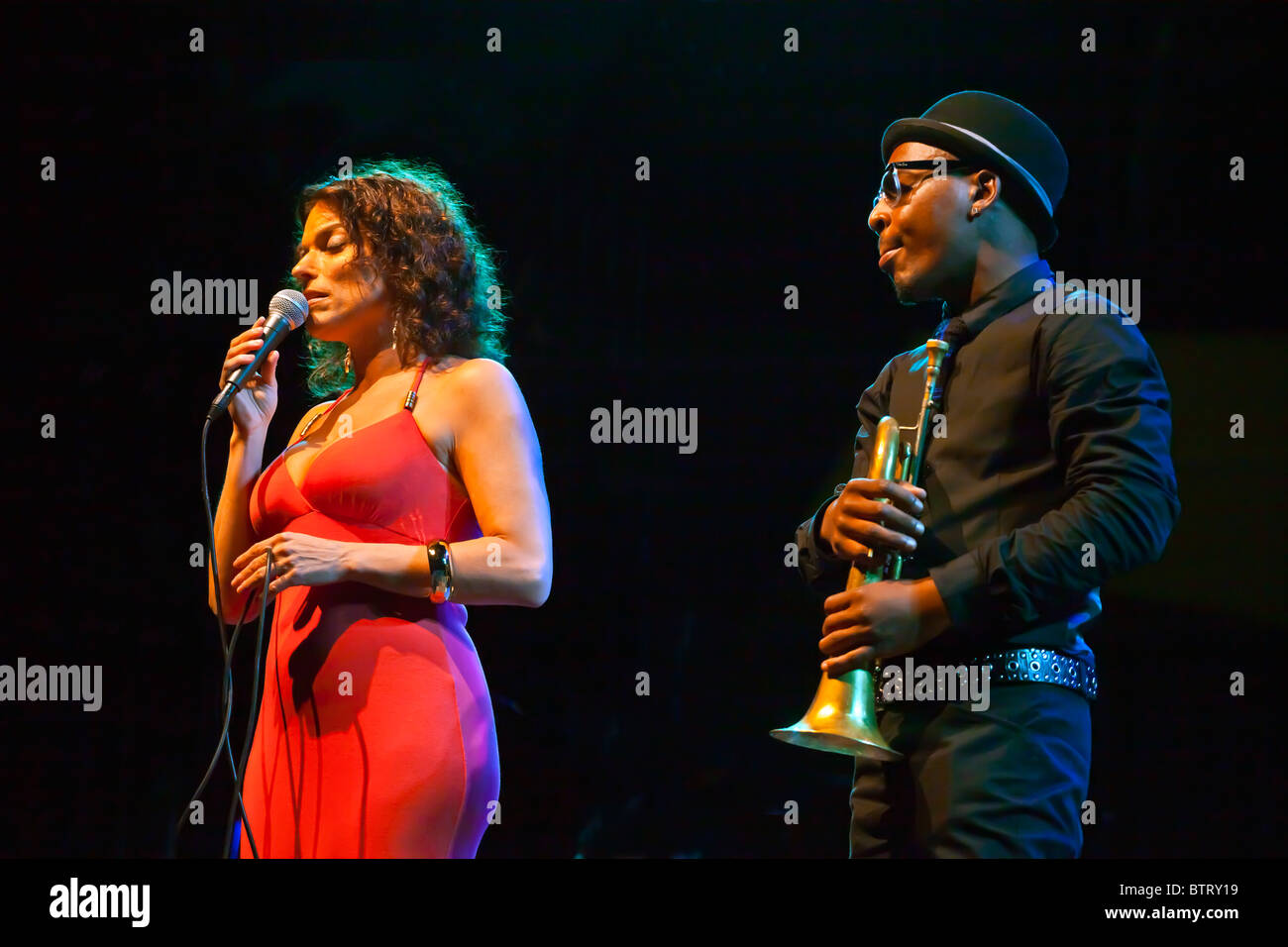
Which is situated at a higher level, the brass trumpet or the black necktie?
the black necktie

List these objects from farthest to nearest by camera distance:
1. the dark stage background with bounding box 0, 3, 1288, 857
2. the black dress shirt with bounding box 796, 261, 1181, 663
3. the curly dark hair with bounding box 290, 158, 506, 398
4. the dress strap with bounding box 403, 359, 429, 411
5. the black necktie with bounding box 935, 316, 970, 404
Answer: the dark stage background with bounding box 0, 3, 1288, 857, the curly dark hair with bounding box 290, 158, 506, 398, the dress strap with bounding box 403, 359, 429, 411, the black necktie with bounding box 935, 316, 970, 404, the black dress shirt with bounding box 796, 261, 1181, 663

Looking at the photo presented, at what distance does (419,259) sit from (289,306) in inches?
10.7

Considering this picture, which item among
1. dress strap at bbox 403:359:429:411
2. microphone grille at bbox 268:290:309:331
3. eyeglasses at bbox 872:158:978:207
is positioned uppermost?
eyeglasses at bbox 872:158:978:207

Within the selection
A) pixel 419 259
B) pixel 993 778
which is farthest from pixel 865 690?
pixel 419 259

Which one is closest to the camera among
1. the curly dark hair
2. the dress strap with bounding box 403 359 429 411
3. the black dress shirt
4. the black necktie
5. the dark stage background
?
the black dress shirt

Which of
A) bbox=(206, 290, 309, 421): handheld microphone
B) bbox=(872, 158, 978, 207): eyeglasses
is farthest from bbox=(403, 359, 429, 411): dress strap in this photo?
bbox=(872, 158, 978, 207): eyeglasses

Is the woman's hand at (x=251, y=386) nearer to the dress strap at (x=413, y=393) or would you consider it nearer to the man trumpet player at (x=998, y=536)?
the dress strap at (x=413, y=393)

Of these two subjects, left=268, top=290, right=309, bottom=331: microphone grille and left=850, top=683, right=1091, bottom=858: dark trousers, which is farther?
left=268, top=290, right=309, bottom=331: microphone grille

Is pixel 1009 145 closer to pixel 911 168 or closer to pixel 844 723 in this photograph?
pixel 911 168

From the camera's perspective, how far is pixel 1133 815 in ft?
10.0

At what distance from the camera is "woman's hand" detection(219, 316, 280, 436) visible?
7.25 feet

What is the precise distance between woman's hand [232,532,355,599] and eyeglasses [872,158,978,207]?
108cm

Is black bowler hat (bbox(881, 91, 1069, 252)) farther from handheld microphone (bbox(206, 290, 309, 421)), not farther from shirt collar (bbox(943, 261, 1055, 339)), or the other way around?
handheld microphone (bbox(206, 290, 309, 421))

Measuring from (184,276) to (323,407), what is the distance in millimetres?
1153
